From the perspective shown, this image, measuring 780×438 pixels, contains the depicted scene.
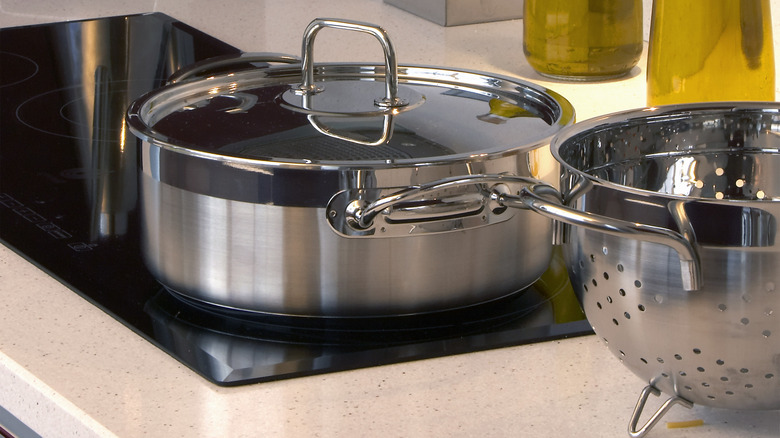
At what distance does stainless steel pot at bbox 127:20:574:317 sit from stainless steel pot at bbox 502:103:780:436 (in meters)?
0.06

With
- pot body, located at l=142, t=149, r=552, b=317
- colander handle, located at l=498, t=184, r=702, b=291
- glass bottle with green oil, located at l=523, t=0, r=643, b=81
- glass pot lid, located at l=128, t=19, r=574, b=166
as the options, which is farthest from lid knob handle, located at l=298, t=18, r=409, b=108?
glass bottle with green oil, located at l=523, t=0, r=643, b=81

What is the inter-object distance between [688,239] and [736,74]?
0.50m

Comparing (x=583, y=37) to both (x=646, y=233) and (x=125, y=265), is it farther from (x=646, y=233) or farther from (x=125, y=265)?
(x=646, y=233)

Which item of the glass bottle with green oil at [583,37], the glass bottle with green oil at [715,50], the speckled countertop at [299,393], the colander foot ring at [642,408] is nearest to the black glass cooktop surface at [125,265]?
the speckled countertop at [299,393]

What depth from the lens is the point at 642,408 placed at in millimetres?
575

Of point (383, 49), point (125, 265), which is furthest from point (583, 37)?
point (125, 265)

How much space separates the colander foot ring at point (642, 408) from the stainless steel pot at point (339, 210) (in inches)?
5.3

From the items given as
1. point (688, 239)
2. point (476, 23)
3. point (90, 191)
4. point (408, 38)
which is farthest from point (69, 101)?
point (688, 239)

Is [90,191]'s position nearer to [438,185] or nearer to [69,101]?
[69,101]

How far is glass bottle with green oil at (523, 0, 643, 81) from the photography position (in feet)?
3.87

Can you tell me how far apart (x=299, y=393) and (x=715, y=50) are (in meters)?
0.53

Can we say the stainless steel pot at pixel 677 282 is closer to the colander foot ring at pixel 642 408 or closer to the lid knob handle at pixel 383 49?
the colander foot ring at pixel 642 408

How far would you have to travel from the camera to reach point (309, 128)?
77 cm

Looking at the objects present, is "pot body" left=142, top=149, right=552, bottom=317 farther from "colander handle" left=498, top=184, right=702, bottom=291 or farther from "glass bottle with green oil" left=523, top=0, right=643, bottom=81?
"glass bottle with green oil" left=523, top=0, right=643, bottom=81
